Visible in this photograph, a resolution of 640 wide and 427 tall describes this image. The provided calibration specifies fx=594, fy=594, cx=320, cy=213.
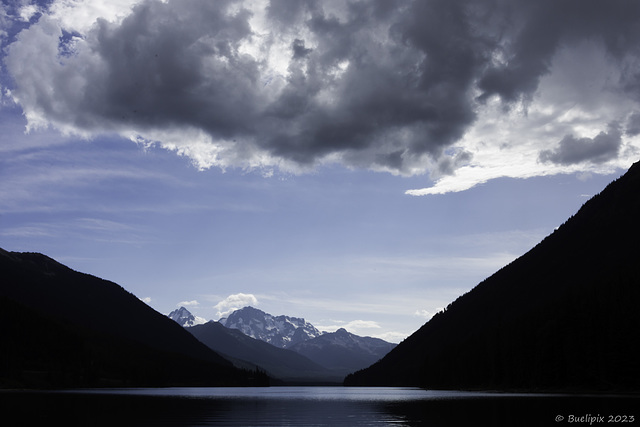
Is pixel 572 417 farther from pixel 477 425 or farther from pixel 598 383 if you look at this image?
pixel 598 383

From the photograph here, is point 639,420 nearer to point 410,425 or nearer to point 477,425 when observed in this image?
point 477,425

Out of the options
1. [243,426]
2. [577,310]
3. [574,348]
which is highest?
[577,310]

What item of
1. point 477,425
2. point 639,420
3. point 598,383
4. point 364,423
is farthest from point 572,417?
point 598,383

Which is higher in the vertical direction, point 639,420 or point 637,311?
point 637,311

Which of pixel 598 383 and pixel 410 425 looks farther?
pixel 598 383

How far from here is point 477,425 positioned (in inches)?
2440

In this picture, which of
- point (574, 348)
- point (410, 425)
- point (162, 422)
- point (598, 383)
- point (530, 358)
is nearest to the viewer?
point (410, 425)

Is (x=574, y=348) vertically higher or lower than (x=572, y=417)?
higher

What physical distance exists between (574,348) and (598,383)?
37.9 ft

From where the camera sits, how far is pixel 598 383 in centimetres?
14200

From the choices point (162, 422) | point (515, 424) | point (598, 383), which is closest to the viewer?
point (515, 424)

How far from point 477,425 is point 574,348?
103 meters

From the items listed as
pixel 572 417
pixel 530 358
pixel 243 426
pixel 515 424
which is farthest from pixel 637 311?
pixel 243 426

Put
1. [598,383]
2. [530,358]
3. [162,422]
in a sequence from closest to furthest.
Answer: [162,422]
[598,383]
[530,358]
